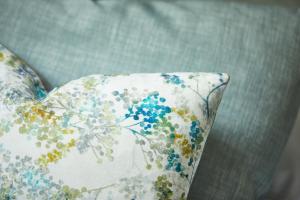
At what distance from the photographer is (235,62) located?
69 centimetres

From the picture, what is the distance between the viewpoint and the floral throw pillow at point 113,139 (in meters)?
0.53

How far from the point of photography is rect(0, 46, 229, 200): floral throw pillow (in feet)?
1.74

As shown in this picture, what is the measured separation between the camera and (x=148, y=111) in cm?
54

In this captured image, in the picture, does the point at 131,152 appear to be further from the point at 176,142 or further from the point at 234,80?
the point at 234,80

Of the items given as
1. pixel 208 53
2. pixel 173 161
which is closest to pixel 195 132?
pixel 173 161

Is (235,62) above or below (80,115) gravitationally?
above

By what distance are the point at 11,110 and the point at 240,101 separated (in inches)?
14.1

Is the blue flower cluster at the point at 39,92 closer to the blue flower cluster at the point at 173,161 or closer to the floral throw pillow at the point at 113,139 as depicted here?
the floral throw pillow at the point at 113,139

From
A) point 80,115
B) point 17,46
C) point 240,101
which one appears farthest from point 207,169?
point 17,46

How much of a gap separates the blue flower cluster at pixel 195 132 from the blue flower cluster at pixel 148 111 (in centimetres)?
4

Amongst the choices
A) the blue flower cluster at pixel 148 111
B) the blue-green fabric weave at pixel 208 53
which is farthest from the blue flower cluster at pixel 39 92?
the blue flower cluster at pixel 148 111

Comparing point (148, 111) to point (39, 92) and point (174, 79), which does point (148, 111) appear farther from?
point (39, 92)

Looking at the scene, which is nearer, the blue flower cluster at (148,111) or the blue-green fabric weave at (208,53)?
the blue flower cluster at (148,111)

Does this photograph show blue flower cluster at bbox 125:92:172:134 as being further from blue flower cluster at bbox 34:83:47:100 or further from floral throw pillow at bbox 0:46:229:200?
blue flower cluster at bbox 34:83:47:100
